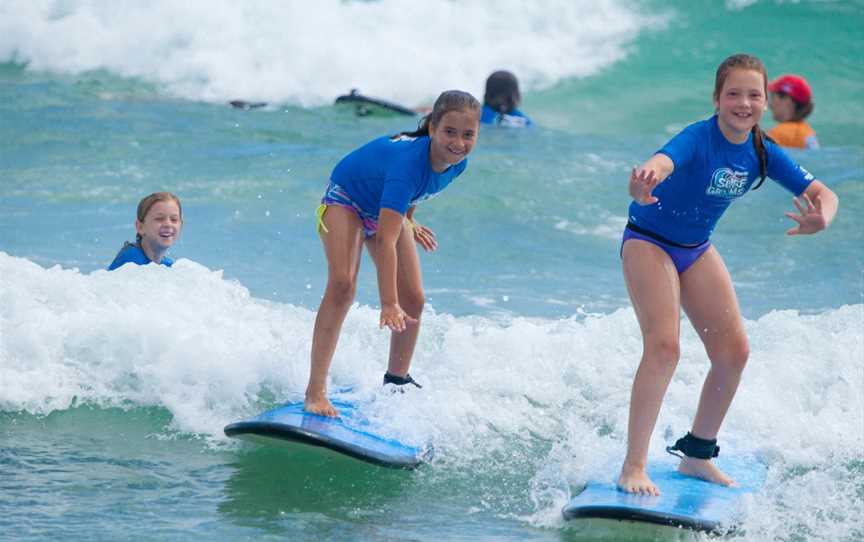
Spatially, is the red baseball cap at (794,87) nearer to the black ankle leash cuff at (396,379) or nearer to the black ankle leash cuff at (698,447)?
the black ankle leash cuff at (396,379)

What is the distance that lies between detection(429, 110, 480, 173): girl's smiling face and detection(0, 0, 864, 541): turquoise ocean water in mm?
Answer: 1271

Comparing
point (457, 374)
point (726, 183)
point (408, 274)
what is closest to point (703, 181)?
point (726, 183)

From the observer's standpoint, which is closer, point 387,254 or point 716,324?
point 716,324

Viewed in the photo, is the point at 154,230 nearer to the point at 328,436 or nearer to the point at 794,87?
the point at 328,436

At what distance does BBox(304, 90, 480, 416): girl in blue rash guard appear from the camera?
5785 mm

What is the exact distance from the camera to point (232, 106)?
54.6 feet

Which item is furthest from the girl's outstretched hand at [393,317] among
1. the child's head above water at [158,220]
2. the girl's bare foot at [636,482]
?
the child's head above water at [158,220]

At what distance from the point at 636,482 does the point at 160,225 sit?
11.5 feet

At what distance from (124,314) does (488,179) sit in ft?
20.5

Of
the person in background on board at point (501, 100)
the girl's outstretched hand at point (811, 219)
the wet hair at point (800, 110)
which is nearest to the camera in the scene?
the girl's outstretched hand at point (811, 219)

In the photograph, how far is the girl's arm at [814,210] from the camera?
17.0ft

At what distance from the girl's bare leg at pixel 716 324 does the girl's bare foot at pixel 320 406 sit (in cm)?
163

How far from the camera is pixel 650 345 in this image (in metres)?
5.23

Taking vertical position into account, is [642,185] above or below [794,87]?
below
